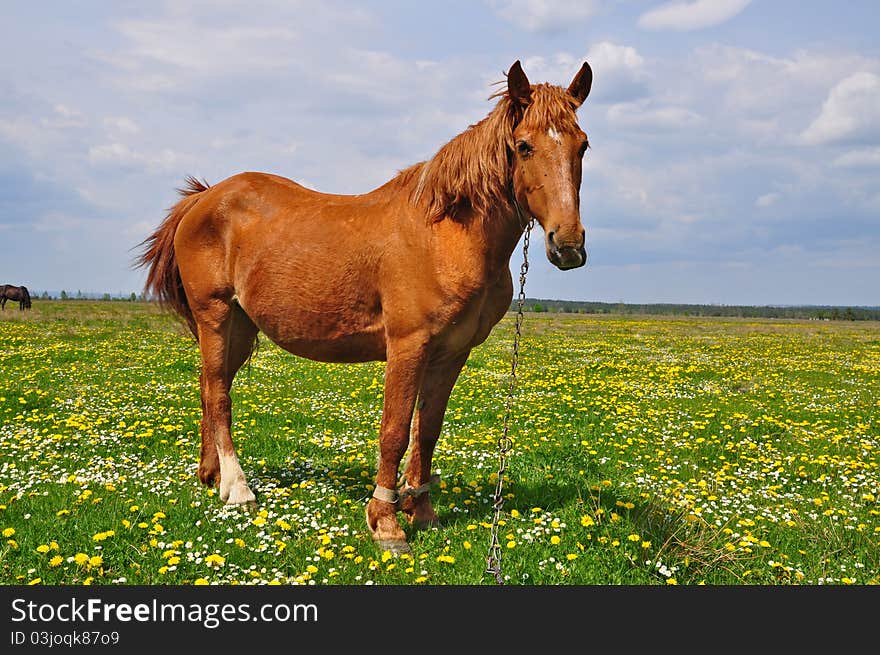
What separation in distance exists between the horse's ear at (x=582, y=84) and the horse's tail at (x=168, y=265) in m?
Result: 4.64

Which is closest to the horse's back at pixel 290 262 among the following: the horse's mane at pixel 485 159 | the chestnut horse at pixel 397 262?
the chestnut horse at pixel 397 262

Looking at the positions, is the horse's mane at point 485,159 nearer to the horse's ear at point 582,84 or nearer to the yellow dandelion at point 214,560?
the horse's ear at point 582,84

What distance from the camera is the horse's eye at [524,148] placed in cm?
441

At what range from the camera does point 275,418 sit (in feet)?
32.7

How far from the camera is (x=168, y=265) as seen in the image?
281 inches

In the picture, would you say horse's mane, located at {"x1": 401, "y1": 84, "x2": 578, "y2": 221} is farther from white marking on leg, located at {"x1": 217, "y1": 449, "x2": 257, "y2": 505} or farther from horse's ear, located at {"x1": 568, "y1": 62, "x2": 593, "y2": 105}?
white marking on leg, located at {"x1": 217, "y1": 449, "x2": 257, "y2": 505}

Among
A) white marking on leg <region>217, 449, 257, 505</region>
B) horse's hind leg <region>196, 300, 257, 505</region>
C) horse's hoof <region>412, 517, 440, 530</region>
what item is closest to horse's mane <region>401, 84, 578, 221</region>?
→ horse's hind leg <region>196, 300, 257, 505</region>

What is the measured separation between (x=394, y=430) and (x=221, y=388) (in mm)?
2384

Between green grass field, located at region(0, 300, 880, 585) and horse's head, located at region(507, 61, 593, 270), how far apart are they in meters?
2.60

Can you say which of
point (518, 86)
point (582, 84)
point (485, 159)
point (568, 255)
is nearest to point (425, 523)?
point (568, 255)

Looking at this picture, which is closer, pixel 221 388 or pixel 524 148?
pixel 524 148

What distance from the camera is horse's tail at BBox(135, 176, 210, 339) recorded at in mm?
7094

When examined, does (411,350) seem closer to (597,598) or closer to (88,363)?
(597,598)

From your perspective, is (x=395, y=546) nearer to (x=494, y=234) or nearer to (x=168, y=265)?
(x=494, y=234)
